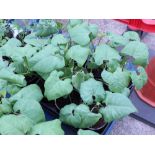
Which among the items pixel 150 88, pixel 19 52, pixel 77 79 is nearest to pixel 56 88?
pixel 77 79

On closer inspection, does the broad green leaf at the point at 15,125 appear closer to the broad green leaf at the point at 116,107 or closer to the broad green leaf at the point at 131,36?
the broad green leaf at the point at 116,107

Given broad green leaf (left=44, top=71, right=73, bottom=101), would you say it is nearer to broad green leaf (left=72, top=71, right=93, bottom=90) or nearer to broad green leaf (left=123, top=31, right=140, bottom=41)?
broad green leaf (left=72, top=71, right=93, bottom=90)

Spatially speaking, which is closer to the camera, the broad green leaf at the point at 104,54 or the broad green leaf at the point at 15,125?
the broad green leaf at the point at 15,125

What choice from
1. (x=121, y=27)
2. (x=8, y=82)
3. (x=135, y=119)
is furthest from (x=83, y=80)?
(x=121, y=27)

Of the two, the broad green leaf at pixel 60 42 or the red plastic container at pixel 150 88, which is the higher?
the broad green leaf at pixel 60 42

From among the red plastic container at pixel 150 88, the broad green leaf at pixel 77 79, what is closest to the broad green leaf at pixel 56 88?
the broad green leaf at pixel 77 79

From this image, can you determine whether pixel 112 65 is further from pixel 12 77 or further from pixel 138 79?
pixel 12 77
